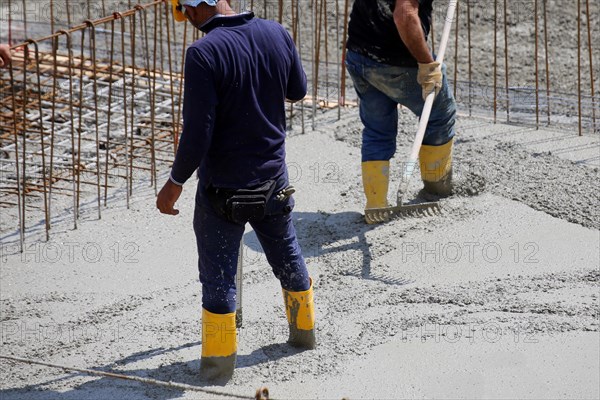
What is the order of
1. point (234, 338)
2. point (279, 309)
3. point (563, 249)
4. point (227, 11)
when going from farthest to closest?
point (563, 249) → point (279, 309) → point (234, 338) → point (227, 11)

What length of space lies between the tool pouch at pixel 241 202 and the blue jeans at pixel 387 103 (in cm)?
175

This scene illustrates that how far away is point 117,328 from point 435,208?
1.87 metres

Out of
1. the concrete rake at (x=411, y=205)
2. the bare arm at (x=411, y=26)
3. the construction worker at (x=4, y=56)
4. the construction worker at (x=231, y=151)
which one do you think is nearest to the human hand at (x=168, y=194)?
the construction worker at (x=231, y=151)

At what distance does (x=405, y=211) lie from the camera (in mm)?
5668

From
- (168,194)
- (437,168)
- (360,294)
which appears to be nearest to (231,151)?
(168,194)

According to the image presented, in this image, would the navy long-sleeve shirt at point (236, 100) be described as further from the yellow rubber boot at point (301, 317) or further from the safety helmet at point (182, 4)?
the yellow rubber boot at point (301, 317)

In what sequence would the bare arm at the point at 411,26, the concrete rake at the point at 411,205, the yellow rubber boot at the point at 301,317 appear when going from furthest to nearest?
the concrete rake at the point at 411,205
the bare arm at the point at 411,26
the yellow rubber boot at the point at 301,317

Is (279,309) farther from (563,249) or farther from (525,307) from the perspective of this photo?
(563,249)

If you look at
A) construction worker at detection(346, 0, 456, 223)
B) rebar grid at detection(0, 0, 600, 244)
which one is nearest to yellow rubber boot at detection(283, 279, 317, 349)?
construction worker at detection(346, 0, 456, 223)

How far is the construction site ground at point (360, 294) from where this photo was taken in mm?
4613

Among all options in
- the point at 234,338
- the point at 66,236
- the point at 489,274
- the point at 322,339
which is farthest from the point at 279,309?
the point at 66,236

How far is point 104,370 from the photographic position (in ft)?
15.6

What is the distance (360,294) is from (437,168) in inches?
49.1

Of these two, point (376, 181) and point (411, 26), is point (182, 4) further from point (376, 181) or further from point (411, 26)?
point (376, 181)
